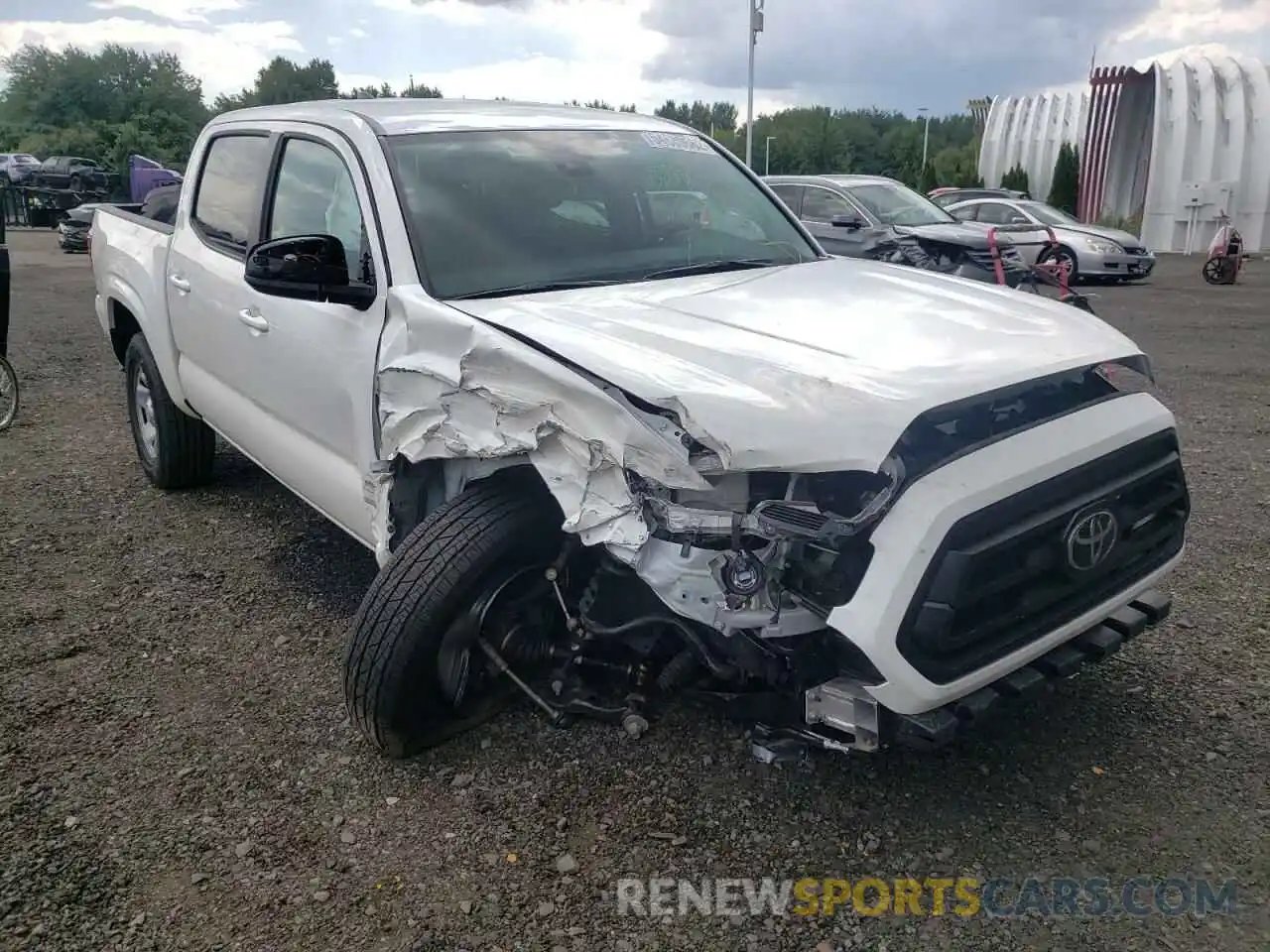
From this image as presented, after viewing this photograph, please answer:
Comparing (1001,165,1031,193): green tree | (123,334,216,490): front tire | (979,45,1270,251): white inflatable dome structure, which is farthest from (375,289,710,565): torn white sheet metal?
(1001,165,1031,193): green tree

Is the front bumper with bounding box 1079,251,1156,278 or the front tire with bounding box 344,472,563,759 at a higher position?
the front tire with bounding box 344,472,563,759

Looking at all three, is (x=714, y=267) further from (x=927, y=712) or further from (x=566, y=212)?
(x=927, y=712)

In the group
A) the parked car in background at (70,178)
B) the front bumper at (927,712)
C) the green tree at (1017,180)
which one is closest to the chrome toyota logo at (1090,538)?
the front bumper at (927,712)

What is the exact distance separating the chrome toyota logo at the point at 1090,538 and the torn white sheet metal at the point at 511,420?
36.4 inches

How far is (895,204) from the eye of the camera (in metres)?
12.0

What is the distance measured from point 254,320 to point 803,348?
2202mm

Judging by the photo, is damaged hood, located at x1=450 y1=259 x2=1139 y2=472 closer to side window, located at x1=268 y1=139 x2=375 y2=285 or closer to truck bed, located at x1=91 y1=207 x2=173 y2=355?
side window, located at x1=268 y1=139 x2=375 y2=285

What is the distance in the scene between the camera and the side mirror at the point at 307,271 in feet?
9.97

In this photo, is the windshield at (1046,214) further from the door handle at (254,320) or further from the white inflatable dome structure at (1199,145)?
the door handle at (254,320)

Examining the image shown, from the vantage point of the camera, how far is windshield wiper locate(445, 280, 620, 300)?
2.97 metres

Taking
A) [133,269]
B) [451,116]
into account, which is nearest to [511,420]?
[451,116]

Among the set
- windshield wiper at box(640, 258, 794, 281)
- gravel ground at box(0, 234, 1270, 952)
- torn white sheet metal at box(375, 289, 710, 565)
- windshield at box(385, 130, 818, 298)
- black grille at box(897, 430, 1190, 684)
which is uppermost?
windshield at box(385, 130, 818, 298)

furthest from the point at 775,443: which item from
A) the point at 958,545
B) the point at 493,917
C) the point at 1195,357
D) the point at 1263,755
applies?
the point at 1195,357

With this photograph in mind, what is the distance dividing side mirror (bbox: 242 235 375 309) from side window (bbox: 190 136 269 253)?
1.04 metres
